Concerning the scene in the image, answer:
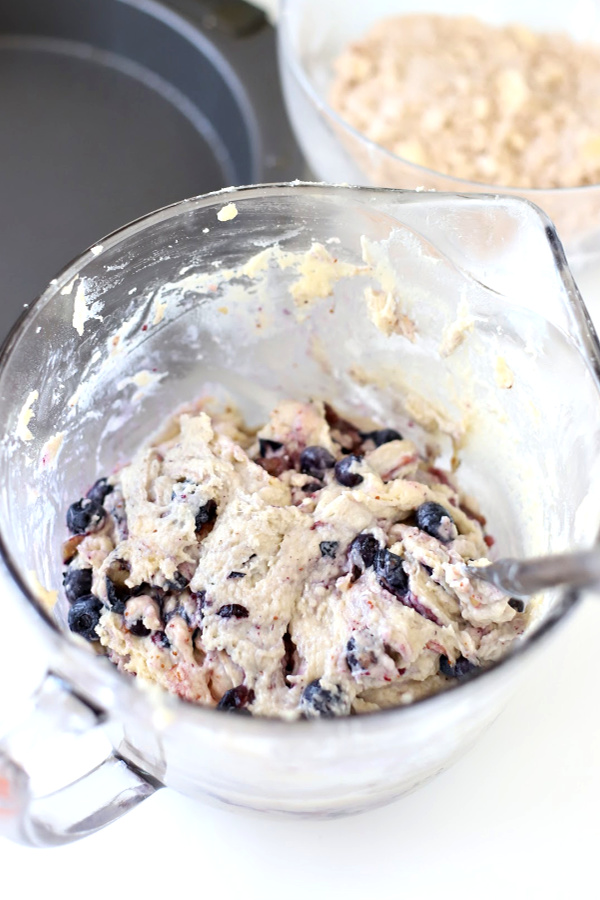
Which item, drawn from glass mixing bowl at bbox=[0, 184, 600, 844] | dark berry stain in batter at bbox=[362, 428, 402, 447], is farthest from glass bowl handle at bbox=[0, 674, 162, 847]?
dark berry stain in batter at bbox=[362, 428, 402, 447]

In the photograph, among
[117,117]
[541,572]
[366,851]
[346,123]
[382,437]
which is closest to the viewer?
[541,572]

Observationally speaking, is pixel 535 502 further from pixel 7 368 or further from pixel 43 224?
pixel 43 224

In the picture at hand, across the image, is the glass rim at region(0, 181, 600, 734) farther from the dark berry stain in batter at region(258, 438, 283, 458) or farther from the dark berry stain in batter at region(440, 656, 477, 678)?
the dark berry stain in batter at region(258, 438, 283, 458)

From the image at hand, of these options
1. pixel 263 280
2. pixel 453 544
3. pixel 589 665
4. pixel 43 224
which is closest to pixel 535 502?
pixel 453 544

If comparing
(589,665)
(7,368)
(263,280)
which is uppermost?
(7,368)

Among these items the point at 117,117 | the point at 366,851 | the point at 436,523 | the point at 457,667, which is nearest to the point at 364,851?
the point at 366,851

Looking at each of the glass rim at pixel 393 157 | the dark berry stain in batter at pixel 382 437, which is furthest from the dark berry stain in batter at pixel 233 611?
the glass rim at pixel 393 157

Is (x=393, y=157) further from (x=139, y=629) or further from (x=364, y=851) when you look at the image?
(x=364, y=851)
